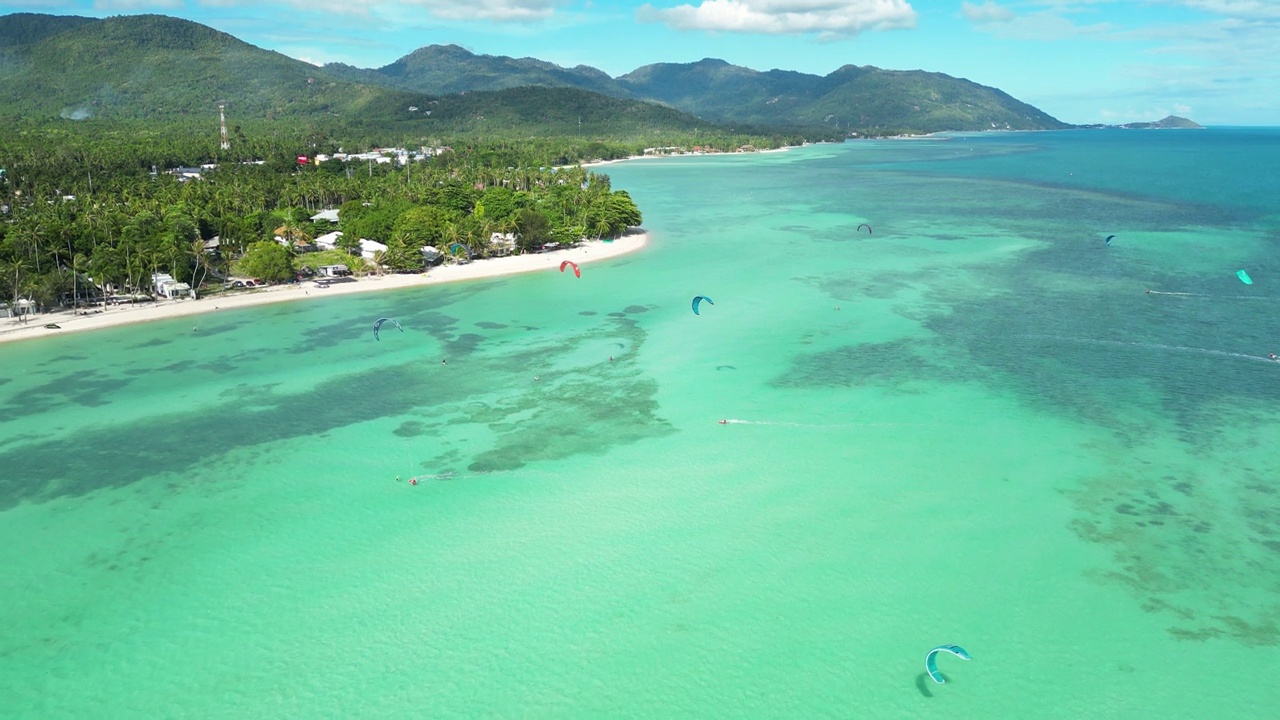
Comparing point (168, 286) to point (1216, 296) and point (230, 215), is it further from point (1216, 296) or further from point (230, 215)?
point (1216, 296)

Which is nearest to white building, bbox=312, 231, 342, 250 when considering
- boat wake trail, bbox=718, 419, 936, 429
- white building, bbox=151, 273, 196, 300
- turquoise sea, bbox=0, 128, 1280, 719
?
white building, bbox=151, 273, 196, 300

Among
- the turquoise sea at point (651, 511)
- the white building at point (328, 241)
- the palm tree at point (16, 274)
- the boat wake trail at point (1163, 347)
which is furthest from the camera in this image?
the white building at point (328, 241)

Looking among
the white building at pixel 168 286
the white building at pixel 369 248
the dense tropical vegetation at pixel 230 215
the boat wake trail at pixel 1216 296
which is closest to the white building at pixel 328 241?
the dense tropical vegetation at pixel 230 215

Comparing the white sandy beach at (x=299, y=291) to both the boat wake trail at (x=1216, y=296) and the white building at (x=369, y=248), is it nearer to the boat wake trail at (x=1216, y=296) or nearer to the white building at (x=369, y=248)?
the white building at (x=369, y=248)

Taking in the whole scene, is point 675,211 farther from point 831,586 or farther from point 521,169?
point 831,586

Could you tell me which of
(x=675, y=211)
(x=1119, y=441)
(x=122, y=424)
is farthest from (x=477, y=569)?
(x=675, y=211)

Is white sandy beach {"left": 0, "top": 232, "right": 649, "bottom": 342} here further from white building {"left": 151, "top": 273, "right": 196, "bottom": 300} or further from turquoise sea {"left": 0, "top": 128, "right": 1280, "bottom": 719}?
turquoise sea {"left": 0, "top": 128, "right": 1280, "bottom": 719}
